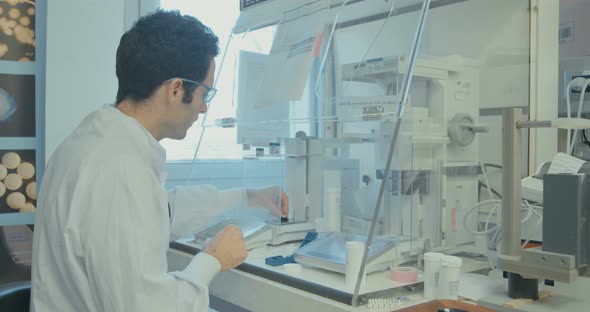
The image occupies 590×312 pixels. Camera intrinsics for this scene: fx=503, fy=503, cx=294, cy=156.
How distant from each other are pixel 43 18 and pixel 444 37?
1844 mm

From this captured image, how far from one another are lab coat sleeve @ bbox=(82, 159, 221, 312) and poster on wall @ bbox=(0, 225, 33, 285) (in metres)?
1.63

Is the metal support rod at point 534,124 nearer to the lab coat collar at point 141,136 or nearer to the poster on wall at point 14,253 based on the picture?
the lab coat collar at point 141,136

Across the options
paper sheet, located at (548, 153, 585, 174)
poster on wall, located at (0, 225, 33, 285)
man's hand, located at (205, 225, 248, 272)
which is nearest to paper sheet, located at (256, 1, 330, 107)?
man's hand, located at (205, 225, 248, 272)

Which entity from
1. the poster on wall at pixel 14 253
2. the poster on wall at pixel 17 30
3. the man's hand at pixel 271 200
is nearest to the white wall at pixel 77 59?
the poster on wall at pixel 17 30

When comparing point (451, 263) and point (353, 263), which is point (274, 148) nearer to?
point (353, 263)

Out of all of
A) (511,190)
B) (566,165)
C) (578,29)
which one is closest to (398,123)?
(511,190)

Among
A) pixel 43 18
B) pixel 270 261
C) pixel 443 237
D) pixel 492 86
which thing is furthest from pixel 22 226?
pixel 492 86

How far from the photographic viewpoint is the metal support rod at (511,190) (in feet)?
3.59

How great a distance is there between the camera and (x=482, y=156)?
1.60 metres

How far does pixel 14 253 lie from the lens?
7.70 ft

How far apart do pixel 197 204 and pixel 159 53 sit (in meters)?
0.77

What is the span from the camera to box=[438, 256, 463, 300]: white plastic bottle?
3.72ft

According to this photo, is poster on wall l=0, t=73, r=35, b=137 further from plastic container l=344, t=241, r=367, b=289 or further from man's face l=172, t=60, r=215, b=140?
plastic container l=344, t=241, r=367, b=289

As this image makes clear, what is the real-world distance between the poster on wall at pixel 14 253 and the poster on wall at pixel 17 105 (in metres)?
0.45
